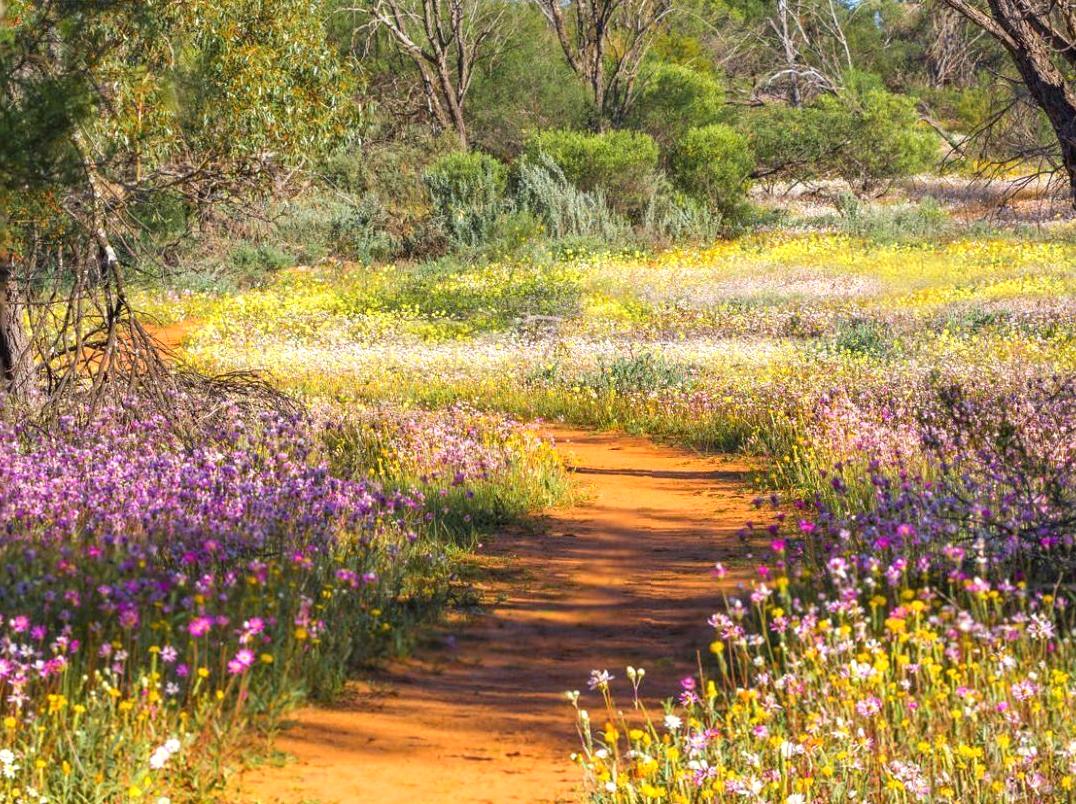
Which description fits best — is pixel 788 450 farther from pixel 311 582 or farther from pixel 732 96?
pixel 732 96

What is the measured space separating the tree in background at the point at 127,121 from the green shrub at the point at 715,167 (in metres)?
19.6

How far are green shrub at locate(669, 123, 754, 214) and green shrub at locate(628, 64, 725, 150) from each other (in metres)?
3.55

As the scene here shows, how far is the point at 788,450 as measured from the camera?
9.70 meters

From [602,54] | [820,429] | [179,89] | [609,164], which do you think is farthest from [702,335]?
[602,54]

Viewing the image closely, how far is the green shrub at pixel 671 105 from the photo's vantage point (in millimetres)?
34281

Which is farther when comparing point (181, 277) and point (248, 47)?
point (181, 277)

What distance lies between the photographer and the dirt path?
4.21 m

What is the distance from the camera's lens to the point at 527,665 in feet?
17.8

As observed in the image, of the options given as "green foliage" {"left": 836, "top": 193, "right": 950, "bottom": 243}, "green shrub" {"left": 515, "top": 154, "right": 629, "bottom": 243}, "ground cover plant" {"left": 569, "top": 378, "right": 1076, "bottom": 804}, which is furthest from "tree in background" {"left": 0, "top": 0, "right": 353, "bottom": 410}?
"green foliage" {"left": 836, "top": 193, "right": 950, "bottom": 243}

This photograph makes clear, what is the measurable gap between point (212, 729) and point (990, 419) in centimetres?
579

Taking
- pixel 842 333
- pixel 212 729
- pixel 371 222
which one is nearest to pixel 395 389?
pixel 842 333

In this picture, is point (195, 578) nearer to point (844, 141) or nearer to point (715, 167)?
point (715, 167)

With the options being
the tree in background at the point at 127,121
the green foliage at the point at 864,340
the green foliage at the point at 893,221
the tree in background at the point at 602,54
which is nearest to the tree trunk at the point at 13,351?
the tree in background at the point at 127,121

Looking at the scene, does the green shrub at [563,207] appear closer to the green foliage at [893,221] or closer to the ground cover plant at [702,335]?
the ground cover plant at [702,335]
